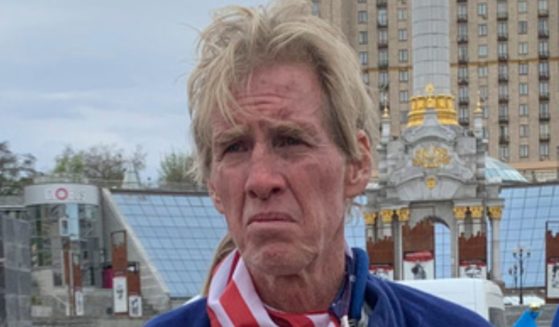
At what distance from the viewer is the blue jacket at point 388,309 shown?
2.70 meters

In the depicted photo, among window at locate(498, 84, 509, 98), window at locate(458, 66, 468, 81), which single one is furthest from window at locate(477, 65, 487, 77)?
window at locate(498, 84, 509, 98)

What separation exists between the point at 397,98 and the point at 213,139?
93.7 m

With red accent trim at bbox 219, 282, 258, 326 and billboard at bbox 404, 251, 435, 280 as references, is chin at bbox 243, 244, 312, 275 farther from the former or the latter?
billboard at bbox 404, 251, 435, 280

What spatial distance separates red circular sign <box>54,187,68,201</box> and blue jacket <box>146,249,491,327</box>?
1985 inches

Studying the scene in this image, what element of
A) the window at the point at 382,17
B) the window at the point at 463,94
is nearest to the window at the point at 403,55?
the window at the point at 382,17

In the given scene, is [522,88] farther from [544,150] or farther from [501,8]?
[501,8]

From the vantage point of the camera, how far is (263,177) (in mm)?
2570

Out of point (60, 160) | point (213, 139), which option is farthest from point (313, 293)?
point (60, 160)

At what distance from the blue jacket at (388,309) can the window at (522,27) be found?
9416cm

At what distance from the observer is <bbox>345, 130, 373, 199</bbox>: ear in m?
2.70

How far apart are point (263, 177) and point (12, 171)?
224 feet

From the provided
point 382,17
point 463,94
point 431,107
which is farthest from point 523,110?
point 431,107

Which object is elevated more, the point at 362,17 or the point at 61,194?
the point at 362,17

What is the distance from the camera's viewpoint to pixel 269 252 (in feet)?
8.45
